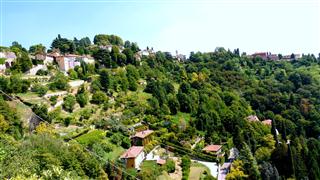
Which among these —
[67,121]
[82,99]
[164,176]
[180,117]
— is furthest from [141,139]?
[180,117]

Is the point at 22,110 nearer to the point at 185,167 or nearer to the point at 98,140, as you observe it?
the point at 98,140

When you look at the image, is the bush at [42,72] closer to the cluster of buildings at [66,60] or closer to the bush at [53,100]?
the cluster of buildings at [66,60]

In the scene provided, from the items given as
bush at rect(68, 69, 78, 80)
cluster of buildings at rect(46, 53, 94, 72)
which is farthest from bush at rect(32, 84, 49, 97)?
cluster of buildings at rect(46, 53, 94, 72)

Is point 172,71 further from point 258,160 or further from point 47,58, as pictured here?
point 258,160

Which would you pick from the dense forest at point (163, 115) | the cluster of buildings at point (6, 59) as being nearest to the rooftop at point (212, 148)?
the dense forest at point (163, 115)

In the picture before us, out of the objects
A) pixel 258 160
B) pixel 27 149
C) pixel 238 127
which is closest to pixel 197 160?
pixel 258 160
